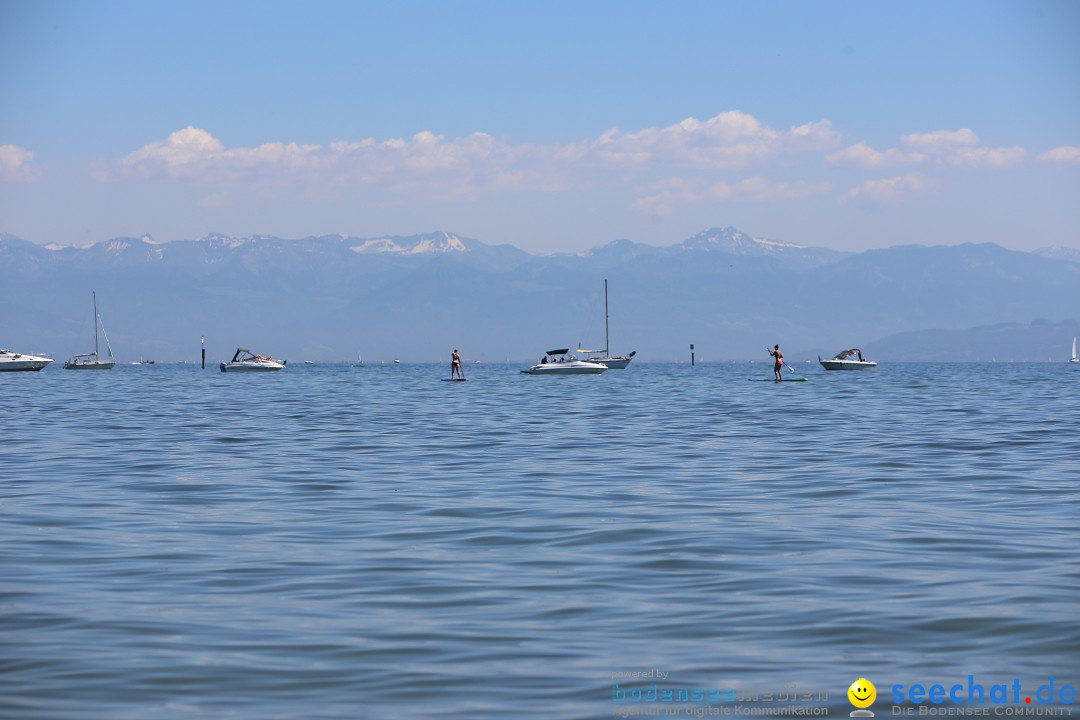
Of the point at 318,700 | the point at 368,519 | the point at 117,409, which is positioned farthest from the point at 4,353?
the point at 318,700

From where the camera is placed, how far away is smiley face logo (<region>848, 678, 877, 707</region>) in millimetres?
8797

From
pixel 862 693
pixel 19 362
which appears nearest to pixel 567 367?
pixel 19 362

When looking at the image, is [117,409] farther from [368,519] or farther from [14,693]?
[14,693]

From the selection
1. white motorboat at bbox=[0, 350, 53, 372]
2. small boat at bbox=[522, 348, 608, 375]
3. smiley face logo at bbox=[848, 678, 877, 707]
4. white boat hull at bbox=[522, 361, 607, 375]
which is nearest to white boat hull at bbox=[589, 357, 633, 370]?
small boat at bbox=[522, 348, 608, 375]

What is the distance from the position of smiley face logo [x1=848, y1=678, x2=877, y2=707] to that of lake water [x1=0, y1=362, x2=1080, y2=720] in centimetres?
12

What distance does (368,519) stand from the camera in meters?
18.0

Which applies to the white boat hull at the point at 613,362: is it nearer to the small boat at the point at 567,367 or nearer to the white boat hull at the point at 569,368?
the small boat at the point at 567,367

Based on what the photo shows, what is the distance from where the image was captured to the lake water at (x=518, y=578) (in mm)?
9398

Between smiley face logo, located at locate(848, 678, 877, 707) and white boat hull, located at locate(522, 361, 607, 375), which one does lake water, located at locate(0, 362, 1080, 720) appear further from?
white boat hull, located at locate(522, 361, 607, 375)

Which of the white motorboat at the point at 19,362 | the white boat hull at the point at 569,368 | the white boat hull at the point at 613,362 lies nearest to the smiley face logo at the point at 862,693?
the white boat hull at the point at 569,368

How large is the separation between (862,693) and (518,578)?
200 inches

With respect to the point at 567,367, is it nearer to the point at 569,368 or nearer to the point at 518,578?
the point at 569,368

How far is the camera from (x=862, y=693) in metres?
8.94

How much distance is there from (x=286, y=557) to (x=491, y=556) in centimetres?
238
